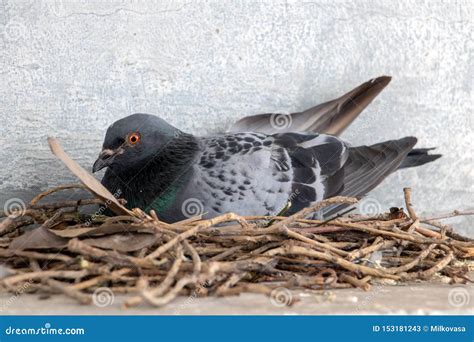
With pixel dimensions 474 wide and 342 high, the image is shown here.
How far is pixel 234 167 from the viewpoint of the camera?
253cm

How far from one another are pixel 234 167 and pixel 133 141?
1.38ft

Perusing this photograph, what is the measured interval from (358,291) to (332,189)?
92cm

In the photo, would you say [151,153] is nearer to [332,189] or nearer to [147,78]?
[147,78]

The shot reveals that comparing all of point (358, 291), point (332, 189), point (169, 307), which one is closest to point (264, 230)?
point (358, 291)

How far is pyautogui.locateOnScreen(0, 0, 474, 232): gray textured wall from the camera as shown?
2.71 metres

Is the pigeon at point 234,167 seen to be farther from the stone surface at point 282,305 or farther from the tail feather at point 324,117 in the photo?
the stone surface at point 282,305

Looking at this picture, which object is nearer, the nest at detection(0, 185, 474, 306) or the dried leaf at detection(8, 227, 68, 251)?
the nest at detection(0, 185, 474, 306)

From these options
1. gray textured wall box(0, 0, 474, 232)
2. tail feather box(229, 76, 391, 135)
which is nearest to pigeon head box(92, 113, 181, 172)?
gray textured wall box(0, 0, 474, 232)

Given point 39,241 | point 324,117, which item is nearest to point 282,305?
point 39,241

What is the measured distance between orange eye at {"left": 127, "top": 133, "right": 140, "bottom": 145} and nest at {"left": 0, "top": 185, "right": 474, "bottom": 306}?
36cm

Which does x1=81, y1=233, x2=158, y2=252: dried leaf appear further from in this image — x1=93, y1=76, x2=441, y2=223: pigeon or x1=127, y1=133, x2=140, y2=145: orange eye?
x1=127, y1=133, x2=140, y2=145: orange eye

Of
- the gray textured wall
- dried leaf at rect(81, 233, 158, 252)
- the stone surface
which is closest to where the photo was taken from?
the stone surface

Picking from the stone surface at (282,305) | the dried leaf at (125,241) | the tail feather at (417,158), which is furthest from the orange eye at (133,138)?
the tail feather at (417,158)

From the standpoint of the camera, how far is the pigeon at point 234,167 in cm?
248
